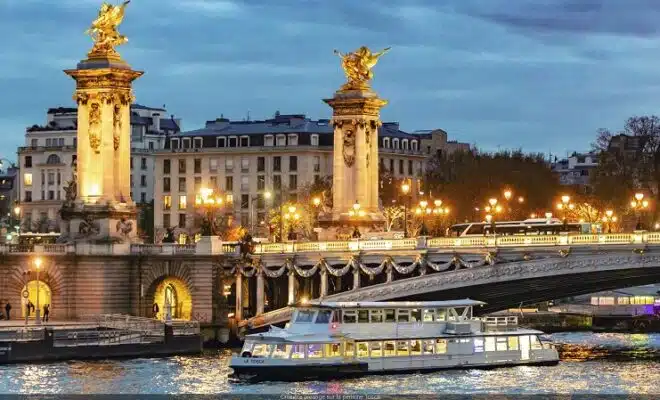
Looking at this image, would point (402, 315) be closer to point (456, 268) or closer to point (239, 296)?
point (456, 268)

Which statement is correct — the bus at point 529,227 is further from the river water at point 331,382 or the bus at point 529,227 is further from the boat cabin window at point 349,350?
the boat cabin window at point 349,350

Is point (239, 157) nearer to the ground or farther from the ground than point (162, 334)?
farther from the ground

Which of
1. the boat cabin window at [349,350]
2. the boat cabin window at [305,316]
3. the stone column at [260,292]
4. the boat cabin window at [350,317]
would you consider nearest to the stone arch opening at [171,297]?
the stone column at [260,292]

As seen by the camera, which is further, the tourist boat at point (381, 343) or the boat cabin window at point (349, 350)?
the boat cabin window at point (349, 350)

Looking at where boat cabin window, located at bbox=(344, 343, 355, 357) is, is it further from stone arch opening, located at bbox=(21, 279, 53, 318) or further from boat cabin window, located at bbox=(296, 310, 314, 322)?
stone arch opening, located at bbox=(21, 279, 53, 318)

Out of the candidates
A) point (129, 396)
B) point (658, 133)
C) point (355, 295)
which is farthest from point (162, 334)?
point (658, 133)

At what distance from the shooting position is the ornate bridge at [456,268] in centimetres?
9869

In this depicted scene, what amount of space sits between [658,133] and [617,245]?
238ft

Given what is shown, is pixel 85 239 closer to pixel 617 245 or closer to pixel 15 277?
pixel 15 277

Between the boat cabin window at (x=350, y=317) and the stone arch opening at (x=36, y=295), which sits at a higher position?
the stone arch opening at (x=36, y=295)

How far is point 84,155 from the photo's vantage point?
116750mm

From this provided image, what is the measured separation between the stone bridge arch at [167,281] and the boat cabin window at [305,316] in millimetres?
20785

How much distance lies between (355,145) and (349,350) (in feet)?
119

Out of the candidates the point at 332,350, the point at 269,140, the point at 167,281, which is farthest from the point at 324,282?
the point at 269,140
